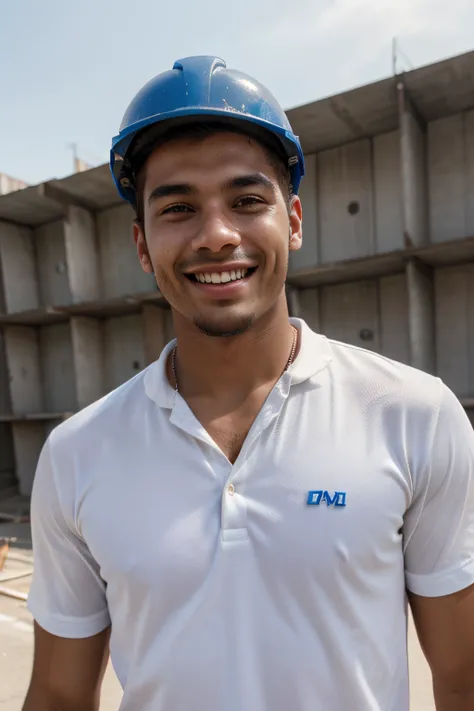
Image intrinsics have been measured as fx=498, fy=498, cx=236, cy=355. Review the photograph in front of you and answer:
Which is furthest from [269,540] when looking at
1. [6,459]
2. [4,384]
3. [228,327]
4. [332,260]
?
[4,384]

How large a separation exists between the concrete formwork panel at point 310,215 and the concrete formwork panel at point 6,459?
5.64 metres

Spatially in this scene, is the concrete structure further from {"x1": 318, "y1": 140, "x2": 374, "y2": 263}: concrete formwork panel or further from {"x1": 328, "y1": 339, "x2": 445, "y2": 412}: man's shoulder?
{"x1": 328, "y1": 339, "x2": 445, "y2": 412}: man's shoulder

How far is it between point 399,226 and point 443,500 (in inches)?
191

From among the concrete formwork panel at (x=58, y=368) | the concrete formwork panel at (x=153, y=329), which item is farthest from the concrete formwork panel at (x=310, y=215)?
the concrete formwork panel at (x=58, y=368)

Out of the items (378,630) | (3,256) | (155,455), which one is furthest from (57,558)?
(3,256)

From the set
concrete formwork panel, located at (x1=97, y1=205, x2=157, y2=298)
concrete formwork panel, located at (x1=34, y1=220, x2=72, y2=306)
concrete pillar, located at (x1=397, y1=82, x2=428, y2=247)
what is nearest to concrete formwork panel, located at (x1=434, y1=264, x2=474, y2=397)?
concrete pillar, located at (x1=397, y1=82, x2=428, y2=247)

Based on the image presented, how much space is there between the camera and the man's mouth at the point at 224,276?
4.11 ft

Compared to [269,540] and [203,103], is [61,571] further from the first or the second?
[203,103]

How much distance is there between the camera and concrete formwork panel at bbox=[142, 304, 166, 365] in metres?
6.96

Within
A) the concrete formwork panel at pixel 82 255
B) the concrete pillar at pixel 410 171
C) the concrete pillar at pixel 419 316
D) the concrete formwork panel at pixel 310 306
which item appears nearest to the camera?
the concrete pillar at pixel 410 171

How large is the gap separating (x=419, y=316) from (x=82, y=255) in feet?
16.2

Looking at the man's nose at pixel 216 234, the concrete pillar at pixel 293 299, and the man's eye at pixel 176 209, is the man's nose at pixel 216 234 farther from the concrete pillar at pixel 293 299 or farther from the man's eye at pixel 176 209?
the concrete pillar at pixel 293 299

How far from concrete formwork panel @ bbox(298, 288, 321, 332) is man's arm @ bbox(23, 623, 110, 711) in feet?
16.7

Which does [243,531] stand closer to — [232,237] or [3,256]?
[232,237]
